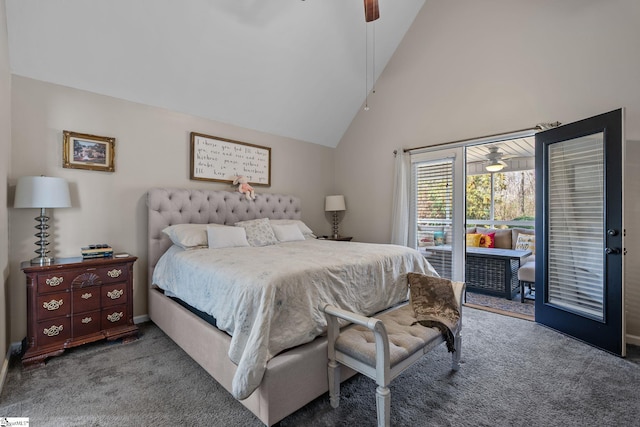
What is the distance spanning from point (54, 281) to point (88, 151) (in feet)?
4.02

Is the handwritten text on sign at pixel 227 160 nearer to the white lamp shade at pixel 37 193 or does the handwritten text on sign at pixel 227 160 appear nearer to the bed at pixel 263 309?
the bed at pixel 263 309

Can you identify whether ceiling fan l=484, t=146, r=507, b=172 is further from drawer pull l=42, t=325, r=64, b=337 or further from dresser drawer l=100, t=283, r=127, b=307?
drawer pull l=42, t=325, r=64, b=337

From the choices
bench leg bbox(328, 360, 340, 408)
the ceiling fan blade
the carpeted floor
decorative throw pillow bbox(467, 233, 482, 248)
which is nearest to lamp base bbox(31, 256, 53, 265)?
the carpeted floor

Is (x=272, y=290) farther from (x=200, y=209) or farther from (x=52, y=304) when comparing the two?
(x=200, y=209)

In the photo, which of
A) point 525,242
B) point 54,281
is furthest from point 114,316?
point 525,242

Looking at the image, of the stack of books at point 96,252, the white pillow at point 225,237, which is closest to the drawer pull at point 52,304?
the stack of books at point 96,252

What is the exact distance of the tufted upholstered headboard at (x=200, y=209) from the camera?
298 centimetres

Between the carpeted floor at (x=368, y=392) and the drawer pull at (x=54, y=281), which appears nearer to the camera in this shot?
the carpeted floor at (x=368, y=392)

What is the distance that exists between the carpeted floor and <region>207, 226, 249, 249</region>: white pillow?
37.7 inches

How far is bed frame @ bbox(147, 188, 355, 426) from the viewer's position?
147cm

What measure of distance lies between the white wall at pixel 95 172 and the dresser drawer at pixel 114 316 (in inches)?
19.0

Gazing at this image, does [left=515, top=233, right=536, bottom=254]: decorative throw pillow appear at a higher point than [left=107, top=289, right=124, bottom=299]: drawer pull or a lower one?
higher

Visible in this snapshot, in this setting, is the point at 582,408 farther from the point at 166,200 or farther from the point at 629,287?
the point at 166,200

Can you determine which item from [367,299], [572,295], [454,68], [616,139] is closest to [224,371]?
[367,299]
